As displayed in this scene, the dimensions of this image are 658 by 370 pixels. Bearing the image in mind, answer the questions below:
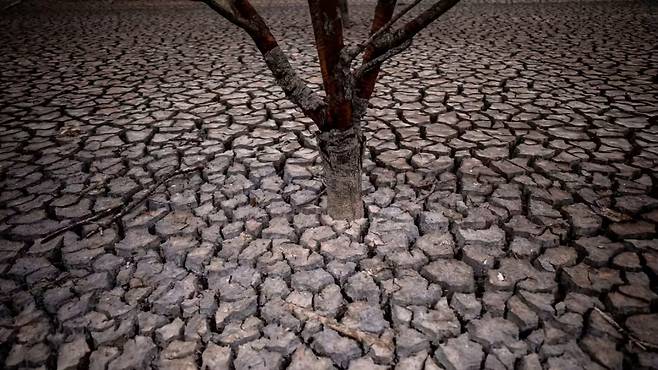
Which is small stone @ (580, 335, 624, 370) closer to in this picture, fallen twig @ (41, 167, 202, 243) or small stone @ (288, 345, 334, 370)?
small stone @ (288, 345, 334, 370)

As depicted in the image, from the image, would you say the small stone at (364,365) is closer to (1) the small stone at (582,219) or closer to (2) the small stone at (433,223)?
(2) the small stone at (433,223)

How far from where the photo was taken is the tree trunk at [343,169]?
1.42 metres

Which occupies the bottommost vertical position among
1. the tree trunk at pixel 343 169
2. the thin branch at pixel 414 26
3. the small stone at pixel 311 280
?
Result: the small stone at pixel 311 280

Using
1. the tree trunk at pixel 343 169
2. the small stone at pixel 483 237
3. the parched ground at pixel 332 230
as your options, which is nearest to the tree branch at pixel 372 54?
the tree trunk at pixel 343 169

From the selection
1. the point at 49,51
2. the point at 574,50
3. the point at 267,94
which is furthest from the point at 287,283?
the point at 49,51

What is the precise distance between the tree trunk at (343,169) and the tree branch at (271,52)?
8 cm

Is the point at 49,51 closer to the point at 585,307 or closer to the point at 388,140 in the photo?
the point at 388,140

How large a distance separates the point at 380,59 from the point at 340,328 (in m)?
0.84

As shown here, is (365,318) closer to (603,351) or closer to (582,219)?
(603,351)

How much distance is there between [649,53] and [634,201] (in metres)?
3.13

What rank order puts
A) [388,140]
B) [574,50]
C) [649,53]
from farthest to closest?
1. [574,50]
2. [649,53]
3. [388,140]

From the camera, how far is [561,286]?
1.33 meters

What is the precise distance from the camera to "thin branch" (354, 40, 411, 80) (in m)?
1.19

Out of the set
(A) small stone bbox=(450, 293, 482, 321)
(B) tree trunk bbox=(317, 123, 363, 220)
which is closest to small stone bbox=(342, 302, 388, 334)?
(A) small stone bbox=(450, 293, 482, 321)
